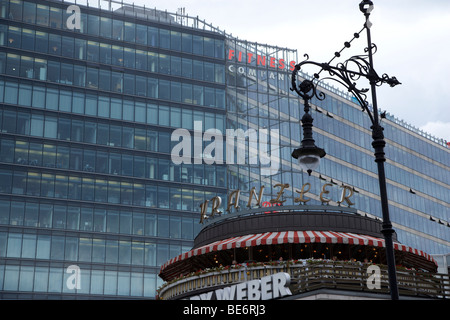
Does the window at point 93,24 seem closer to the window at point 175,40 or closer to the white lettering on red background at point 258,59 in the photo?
the window at point 175,40

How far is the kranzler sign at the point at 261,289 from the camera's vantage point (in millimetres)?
31656

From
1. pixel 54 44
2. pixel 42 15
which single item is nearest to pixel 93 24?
pixel 54 44

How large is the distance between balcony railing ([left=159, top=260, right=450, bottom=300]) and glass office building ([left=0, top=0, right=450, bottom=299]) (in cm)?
4728

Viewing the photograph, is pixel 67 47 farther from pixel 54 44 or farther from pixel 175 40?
pixel 175 40

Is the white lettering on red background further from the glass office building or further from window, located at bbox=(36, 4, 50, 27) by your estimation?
window, located at bbox=(36, 4, 50, 27)

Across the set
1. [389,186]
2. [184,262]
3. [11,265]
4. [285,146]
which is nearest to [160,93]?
[285,146]

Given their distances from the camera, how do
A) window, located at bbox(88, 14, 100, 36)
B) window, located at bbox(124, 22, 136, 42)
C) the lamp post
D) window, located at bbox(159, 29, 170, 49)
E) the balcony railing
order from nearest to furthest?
the lamp post
the balcony railing
window, located at bbox(88, 14, 100, 36)
window, located at bbox(124, 22, 136, 42)
window, located at bbox(159, 29, 170, 49)

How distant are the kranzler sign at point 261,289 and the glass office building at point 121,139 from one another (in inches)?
1947

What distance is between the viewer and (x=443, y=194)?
124 m

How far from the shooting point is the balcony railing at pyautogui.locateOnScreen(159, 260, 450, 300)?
31.6m

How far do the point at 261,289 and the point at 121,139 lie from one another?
61447 millimetres

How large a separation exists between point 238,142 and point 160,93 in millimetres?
12347

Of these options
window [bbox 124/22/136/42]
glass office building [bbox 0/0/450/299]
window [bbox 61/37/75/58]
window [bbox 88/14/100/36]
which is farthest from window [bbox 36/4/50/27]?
window [bbox 124/22/136/42]
